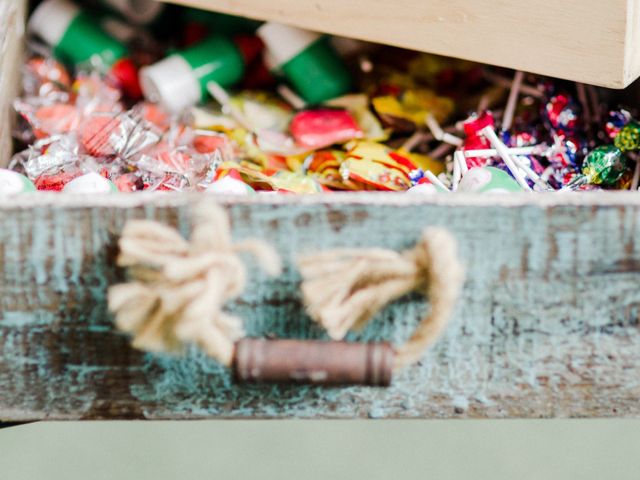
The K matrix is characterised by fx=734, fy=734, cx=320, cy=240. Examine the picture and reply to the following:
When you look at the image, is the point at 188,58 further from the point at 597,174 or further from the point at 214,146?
the point at 597,174

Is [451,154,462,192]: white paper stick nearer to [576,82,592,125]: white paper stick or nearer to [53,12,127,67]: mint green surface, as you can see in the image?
[576,82,592,125]: white paper stick

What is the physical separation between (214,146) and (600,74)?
41 cm

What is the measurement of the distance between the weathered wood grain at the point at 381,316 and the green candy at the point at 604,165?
222mm

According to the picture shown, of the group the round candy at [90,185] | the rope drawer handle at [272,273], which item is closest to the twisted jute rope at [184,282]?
the rope drawer handle at [272,273]

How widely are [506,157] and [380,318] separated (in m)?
0.27

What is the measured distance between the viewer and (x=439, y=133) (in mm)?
809

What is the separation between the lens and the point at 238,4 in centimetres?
76

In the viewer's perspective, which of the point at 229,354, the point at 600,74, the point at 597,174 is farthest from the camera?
the point at 597,174

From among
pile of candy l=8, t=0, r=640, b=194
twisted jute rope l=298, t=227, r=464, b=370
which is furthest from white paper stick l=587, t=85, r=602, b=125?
Result: twisted jute rope l=298, t=227, r=464, b=370

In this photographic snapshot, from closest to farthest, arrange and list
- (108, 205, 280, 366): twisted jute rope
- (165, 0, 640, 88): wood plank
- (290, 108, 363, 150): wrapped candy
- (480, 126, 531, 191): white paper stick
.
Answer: (108, 205, 280, 366): twisted jute rope, (165, 0, 640, 88): wood plank, (480, 126, 531, 191): white paper stick, (290, 108, 363, 150): wrapped candy

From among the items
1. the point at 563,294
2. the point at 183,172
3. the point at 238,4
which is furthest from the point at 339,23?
the point at 563,294

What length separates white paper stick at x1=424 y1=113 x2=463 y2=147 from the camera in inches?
31.4

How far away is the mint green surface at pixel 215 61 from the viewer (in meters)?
0.88

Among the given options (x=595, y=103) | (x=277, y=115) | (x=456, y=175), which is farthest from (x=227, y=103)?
(x=595, y=103)
